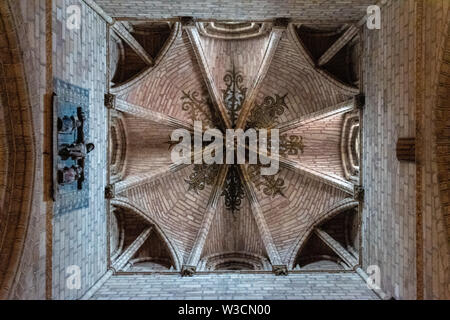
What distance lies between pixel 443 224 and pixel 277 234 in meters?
5.51

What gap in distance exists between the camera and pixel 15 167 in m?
5.02

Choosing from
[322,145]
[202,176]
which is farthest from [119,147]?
[322,145]

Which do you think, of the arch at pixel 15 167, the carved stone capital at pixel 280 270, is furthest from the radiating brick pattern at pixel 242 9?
the carved stone capital at pixel 280 270

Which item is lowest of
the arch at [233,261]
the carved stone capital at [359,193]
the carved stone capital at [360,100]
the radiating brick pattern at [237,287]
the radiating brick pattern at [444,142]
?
the arch at [233,261]

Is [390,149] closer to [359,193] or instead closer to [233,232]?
[359,193]

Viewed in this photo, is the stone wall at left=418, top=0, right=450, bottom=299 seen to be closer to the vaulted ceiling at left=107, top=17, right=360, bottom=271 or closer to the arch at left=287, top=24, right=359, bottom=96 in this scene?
the arch at left=287, top=24, right=359, bottom=96

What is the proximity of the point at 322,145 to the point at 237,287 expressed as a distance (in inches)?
204

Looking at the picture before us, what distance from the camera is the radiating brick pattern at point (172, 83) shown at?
8875mm

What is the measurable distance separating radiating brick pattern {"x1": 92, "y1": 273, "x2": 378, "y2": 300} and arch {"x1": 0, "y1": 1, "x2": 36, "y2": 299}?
227 cm

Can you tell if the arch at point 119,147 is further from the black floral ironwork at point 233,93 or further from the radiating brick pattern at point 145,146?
the black floral ironwork at point 233,93

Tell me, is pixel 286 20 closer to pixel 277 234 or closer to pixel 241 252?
pixel 277 234

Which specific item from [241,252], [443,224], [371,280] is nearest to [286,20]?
[443,224]

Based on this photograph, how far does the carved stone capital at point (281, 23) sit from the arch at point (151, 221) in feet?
17.3

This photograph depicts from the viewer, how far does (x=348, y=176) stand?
31.7 ft
